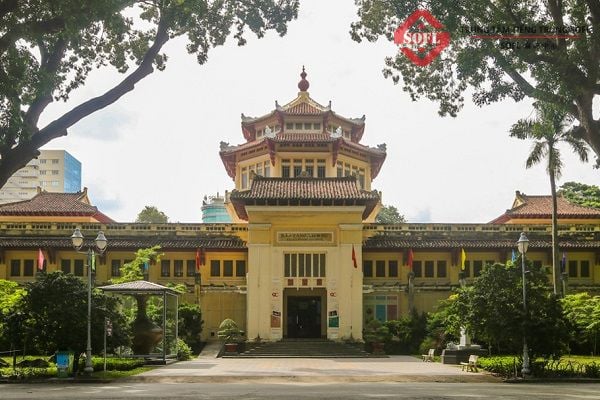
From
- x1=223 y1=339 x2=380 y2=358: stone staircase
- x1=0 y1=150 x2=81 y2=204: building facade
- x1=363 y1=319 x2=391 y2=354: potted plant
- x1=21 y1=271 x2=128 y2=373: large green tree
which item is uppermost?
x1=0 y1=150 x2=81 y2=204: building facade

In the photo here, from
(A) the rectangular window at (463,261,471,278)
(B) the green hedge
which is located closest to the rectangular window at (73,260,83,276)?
(A) the rectangular window at (463,261,471,278)

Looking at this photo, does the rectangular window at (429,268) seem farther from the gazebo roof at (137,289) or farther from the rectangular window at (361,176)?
the gazebo roof at (137,289)

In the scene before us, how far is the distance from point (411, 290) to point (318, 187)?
29.0ft

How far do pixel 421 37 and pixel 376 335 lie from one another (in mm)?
26672

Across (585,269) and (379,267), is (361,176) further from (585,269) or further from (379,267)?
(585,269)

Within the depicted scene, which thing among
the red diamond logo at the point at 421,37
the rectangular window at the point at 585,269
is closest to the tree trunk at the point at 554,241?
the rectangular window at the point at 585,269

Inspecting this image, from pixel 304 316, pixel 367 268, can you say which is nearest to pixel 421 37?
pixel 304 316

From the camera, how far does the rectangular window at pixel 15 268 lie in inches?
1943

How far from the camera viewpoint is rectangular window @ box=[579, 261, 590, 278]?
1961 inches

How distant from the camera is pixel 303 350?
1630 inches

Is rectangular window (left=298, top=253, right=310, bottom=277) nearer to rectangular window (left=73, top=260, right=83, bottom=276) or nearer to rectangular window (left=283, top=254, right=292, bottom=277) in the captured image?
rectangular window (left=283, top=254, right=292, bottom=277)

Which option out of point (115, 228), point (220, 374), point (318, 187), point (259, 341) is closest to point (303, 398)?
point (220, 374)

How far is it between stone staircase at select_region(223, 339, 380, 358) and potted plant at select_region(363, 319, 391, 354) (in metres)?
0.72

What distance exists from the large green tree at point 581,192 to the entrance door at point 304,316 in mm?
31042
